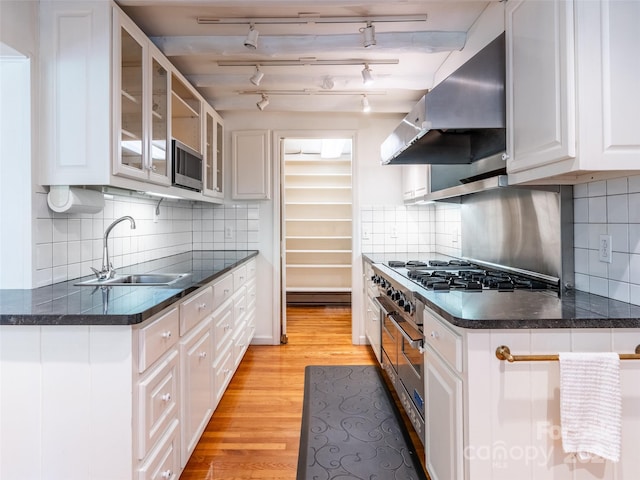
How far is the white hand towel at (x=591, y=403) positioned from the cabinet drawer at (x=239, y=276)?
87.6 inches

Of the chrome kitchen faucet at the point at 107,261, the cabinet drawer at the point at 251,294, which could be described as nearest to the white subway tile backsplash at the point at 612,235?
the chrome kitchen faucet at the point at 107,261

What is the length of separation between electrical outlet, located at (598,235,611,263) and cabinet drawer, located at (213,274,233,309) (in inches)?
79.5

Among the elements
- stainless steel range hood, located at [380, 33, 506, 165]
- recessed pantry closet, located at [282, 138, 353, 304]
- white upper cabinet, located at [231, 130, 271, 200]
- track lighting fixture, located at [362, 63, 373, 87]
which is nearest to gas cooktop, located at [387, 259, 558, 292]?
stainless steel range hood, located at [380, 33, 506, 165]

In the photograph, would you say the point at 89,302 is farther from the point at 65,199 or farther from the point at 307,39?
the point at 307,39

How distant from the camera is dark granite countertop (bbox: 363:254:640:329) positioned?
47.1 inches

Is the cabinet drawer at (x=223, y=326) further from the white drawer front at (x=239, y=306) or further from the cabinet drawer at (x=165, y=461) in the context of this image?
the cabinet drawer at (x=165, y=461)

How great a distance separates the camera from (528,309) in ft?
4.37

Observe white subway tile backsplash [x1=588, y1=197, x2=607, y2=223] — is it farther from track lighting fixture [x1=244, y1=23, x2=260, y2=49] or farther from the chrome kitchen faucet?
the chrome kitchen faucet

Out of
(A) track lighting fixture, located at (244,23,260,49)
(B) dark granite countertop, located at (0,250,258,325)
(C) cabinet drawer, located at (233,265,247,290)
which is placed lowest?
(C) cabinet drawer, located at (233,265,247,290)

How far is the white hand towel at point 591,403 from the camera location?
111 centimetres

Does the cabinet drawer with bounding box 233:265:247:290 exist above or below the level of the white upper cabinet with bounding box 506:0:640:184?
below

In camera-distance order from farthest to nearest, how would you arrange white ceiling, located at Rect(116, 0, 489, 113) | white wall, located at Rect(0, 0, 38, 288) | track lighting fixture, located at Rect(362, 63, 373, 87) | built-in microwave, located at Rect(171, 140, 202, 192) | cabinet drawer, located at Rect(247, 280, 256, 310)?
cabinet drawer, located at Rect(247, 280, 256, 310), track lighting fixture, located at Rect(362, 63, 373, 87), built-in microwave, located at Rect(171, 140, 202, 192), white ceiling, located at Rect(116, 0, 489, 113), white wall, located at Rect(0, 0, 38, 288)

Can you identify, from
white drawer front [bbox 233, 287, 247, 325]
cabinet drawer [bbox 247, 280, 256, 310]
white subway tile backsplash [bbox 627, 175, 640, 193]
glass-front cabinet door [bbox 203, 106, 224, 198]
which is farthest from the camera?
cabinet drawer [bbox 247, 280, 256, 310]

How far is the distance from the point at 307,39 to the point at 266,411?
242 centimetres
